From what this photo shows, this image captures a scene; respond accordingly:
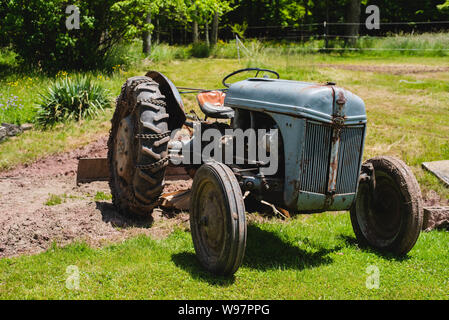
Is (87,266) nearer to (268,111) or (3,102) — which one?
(268,111)

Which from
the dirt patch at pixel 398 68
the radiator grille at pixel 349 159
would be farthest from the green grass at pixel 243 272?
the dirt patch at pixel 398 68

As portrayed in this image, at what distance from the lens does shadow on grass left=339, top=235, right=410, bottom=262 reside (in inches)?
176

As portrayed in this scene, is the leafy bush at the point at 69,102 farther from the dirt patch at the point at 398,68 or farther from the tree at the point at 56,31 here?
the dirt patch at the point at 398,68

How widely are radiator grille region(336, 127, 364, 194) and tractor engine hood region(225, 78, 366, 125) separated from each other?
0.11m

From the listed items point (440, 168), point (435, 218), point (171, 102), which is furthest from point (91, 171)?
point (440, 168)

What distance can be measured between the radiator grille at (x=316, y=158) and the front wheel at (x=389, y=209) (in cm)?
77

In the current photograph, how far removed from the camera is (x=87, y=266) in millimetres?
4148

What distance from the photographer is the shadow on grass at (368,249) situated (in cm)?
447

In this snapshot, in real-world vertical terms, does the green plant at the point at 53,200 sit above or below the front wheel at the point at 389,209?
→ below

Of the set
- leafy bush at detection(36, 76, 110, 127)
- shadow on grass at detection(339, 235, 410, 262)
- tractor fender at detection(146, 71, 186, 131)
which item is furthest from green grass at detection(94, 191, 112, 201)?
leafy bush at detection(36, 76, 110, 127)

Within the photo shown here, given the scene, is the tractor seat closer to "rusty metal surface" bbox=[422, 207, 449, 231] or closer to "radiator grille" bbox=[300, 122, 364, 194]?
"radiator grille" bbox=[300, 122, 364, 194]

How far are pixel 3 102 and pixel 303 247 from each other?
8176 millimetres

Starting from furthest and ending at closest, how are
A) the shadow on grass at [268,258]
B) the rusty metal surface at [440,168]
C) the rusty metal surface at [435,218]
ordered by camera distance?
1. the rusty metal surface at [440,168]
2. the rusty metal surface at [435,218]
3. the shadow on grass at [268,258]

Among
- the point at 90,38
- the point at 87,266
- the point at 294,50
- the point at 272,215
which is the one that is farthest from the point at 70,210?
the point at 294,50
